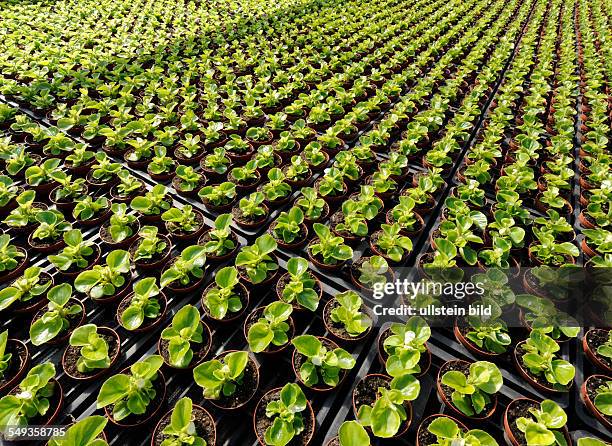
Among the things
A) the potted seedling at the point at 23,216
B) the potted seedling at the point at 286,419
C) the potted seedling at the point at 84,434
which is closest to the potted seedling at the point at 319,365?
the potted seedling at the point at 286,419

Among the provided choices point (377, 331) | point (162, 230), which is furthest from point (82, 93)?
point (377, 331)

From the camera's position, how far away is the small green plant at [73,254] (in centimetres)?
342

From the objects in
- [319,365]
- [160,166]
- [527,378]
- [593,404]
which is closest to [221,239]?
[319,365]

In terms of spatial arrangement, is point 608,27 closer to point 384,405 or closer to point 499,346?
point 499,346

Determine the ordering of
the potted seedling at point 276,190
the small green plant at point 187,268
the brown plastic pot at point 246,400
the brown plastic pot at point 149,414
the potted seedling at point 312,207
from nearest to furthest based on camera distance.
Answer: the brown plastic pot at point 149,414 → the brown plastic pot at point 246,400 → the small green plant at point 187,268 → the potted seedling at point 312,207 → the potted seedling at point 276,190

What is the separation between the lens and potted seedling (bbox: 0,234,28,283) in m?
3.42

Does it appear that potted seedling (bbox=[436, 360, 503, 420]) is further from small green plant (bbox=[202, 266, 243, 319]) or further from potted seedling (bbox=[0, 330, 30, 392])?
potted seedling (bbox=[0, 330, 30, 392])

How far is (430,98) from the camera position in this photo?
700 cm

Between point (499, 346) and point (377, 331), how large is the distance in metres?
0.99

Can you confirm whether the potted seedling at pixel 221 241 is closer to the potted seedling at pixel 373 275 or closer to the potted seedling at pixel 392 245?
the potted seedling at pixel 373 275

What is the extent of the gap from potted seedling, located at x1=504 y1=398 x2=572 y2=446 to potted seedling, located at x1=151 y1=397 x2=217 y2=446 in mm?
2084

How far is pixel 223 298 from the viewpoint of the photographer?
10.4 ft

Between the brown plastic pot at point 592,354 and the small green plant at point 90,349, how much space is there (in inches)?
152

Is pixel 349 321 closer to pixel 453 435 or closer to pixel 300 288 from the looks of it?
pixel 300 288
